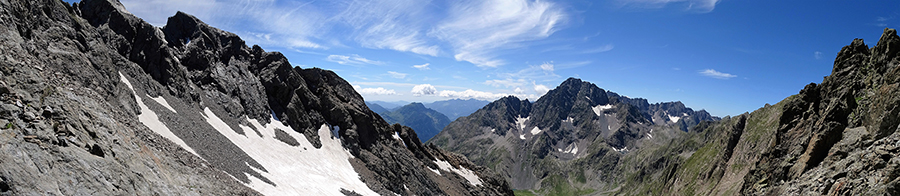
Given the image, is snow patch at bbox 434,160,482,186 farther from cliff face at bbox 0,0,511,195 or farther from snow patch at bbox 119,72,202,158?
snow patch at bbox 119,72,202,158

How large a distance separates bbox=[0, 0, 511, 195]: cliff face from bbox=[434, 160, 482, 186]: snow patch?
1.69 feet

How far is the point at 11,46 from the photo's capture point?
23797mm

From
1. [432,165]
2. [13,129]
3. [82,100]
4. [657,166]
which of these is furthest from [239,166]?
[657,166]

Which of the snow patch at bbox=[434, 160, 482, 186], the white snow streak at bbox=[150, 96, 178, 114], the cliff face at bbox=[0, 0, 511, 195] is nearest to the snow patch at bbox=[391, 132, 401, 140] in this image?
the cliff face at bbox=[0, 0, 511, 195]

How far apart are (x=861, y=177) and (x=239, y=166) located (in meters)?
49.0

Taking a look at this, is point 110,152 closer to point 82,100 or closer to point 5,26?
point 82,100

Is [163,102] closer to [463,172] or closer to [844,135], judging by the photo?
[463,172]

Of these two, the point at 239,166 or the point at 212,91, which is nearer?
the point at 239,166

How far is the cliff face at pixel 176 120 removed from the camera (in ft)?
53.9

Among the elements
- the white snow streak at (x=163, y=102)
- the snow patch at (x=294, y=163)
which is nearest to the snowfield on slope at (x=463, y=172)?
the snow patch at (x=294, y=163)

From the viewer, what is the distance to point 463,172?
96.7m

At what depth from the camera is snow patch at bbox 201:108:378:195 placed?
130 ft

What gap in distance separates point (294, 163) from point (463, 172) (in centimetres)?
5375

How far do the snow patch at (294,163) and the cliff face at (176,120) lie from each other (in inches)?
11.5
